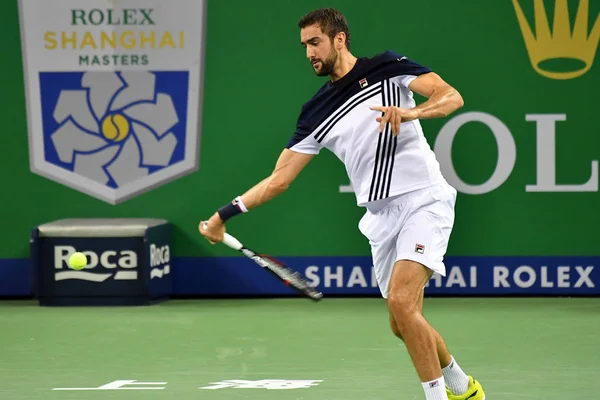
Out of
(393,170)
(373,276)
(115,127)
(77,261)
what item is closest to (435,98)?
(393,170)

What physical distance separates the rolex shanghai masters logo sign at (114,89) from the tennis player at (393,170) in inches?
170

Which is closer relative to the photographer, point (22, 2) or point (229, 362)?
point (229, 362)

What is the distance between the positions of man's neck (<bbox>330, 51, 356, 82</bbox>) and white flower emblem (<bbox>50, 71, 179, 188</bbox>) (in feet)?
14.7

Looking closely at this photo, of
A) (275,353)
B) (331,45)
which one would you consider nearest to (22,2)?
(275,353)

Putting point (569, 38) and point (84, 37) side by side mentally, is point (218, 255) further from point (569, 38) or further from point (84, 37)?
point (569, 38)

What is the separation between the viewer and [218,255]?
31.9 feet

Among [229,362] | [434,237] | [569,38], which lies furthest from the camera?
[569,38]

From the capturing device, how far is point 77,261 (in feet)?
28.9

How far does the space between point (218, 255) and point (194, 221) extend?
0.34m

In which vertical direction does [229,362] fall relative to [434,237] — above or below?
below

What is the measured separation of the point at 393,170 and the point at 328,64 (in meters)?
0.56

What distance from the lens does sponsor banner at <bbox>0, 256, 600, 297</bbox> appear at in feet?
31.1

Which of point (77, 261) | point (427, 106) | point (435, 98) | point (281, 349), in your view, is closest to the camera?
point (427, 106)

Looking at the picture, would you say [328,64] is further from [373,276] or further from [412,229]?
[373,276]
